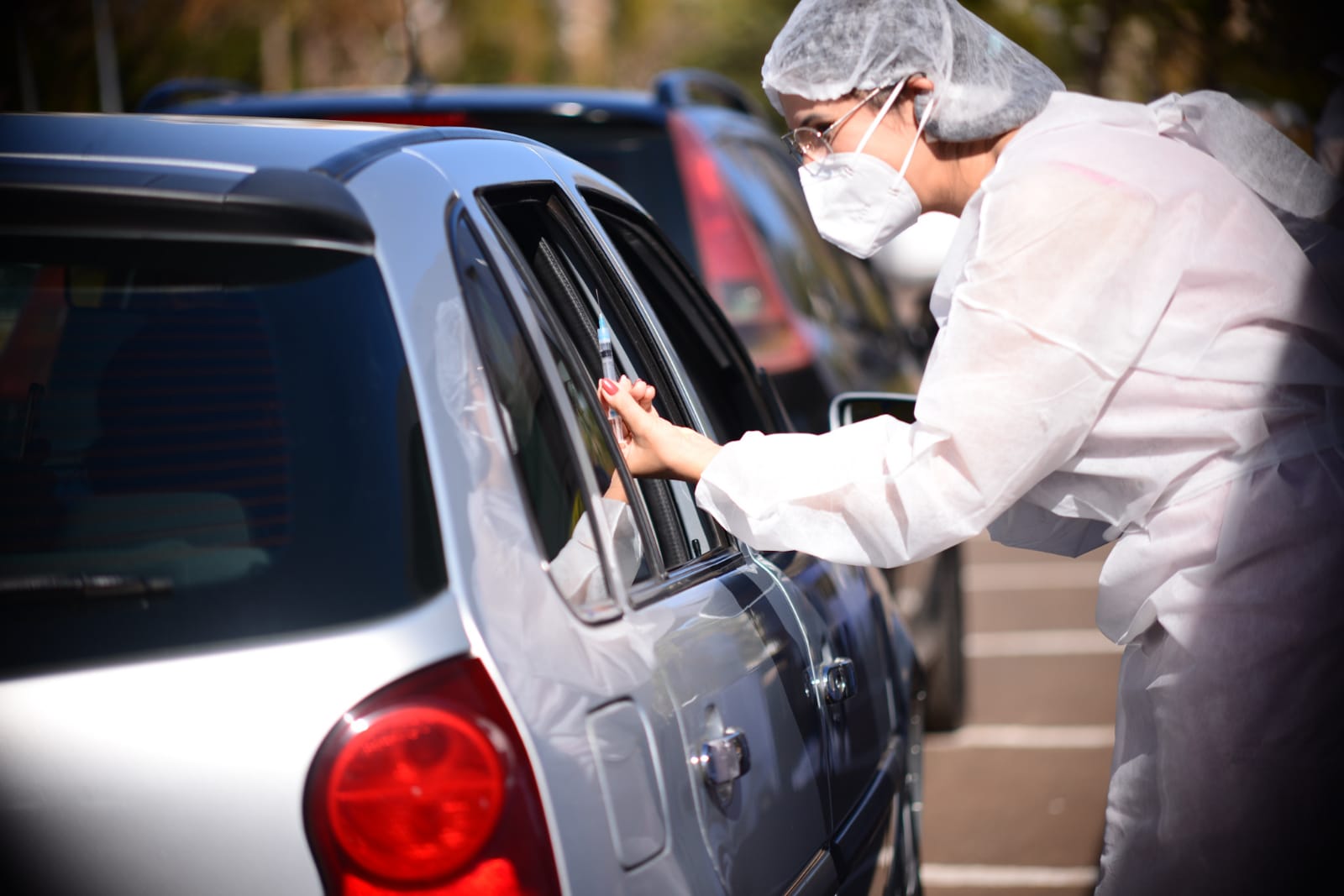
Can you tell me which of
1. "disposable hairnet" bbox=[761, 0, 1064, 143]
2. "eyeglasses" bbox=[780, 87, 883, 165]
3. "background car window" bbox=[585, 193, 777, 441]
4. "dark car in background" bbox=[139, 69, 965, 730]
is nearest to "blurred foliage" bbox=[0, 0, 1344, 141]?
"dark car in background" bbox=[139, 69, 965, 730]

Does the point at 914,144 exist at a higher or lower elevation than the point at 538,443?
higher

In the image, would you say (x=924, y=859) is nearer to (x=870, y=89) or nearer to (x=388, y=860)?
(x=870, y=89)

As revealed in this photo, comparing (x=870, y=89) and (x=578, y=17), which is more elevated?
(x=578, y=17)

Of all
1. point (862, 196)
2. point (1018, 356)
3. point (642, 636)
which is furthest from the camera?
point (862, 196)

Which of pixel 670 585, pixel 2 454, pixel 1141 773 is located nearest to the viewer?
pixel 2 454

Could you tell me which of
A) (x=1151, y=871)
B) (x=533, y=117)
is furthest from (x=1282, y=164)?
(x=533, y=117)

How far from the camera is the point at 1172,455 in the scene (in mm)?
2258

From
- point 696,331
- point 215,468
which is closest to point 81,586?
point 215,468

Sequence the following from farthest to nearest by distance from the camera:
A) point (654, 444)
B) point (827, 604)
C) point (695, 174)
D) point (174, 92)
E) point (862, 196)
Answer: point (174, 92) → point (695, 174) → point (827, 604) → point (862, 196) → point (654, 444)

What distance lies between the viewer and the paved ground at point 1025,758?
4.69 meters

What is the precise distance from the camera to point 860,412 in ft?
10.7

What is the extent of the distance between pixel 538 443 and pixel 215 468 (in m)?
0.40

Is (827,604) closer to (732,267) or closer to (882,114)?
(882,114)

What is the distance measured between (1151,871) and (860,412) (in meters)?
1.23
